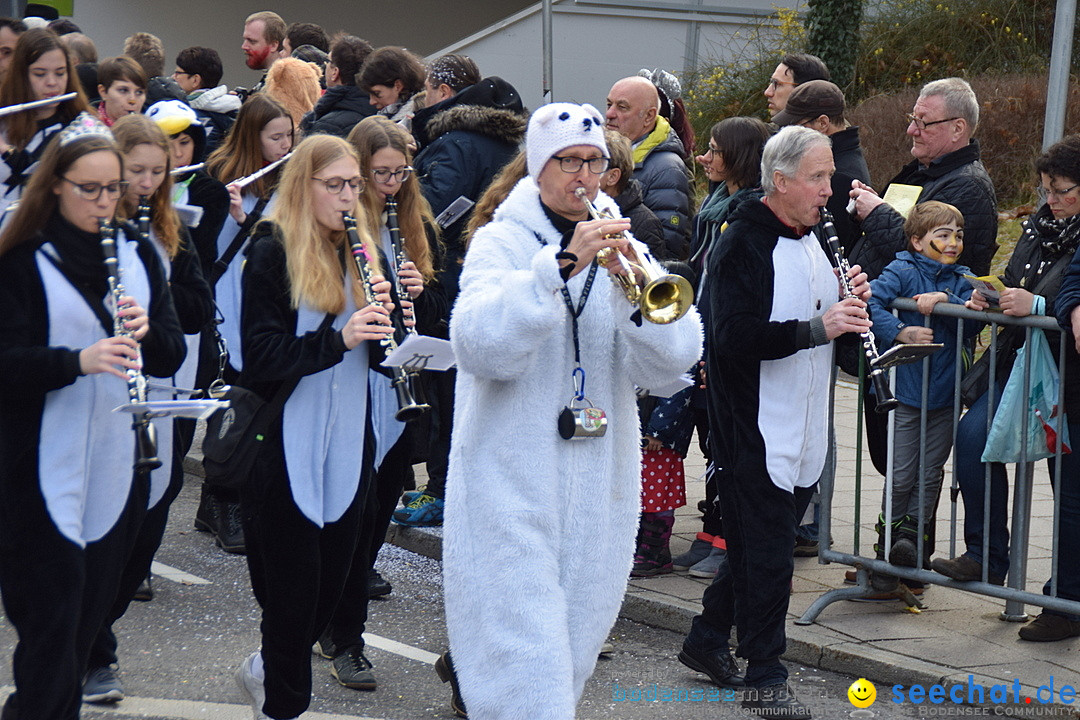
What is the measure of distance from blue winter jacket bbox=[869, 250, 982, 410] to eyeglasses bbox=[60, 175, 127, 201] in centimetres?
313

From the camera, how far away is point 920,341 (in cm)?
552

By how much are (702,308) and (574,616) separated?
8.73 ft

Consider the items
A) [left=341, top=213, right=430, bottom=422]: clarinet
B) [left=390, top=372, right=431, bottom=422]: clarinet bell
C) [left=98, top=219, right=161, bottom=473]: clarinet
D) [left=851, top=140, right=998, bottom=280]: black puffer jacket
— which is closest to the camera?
[left=98, top=219, right=161, bottom=473]: clarinet

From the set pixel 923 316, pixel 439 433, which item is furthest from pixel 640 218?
pixel 439 433

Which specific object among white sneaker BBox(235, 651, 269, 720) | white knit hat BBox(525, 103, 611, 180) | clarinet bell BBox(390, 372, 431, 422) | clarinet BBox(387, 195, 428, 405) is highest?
white knit hat BBox(525, 103, 611, 180)

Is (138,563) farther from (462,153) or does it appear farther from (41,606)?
(462,153)

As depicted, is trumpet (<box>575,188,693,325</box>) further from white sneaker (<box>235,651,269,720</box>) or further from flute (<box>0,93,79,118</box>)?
flute (<box>0,93,79,118</box>)

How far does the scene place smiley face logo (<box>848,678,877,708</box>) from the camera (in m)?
5.05

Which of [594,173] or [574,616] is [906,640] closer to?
[574,616]

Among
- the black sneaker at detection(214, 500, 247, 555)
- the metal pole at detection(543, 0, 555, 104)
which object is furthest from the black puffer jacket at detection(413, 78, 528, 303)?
the metal pole at detection(543, 0, 555, 104)

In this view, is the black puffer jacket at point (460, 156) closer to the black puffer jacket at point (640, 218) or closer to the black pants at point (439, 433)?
the black pants at point (439, 433)

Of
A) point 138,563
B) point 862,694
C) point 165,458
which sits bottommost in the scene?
point 862,694

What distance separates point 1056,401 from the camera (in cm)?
533

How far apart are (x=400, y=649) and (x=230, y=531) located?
5.57ft
